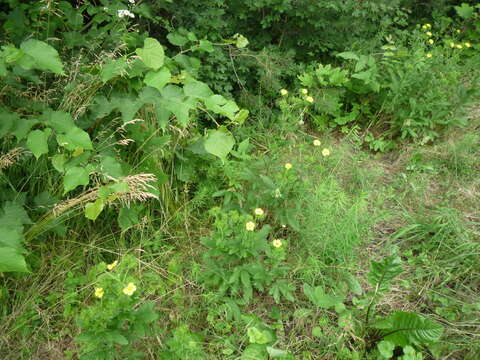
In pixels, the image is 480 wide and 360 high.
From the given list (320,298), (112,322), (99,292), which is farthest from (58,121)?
(320,298)

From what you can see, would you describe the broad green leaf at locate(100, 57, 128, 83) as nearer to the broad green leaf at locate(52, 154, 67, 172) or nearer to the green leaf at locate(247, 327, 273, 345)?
the broad green leaf at locate(52, 154, 67, 172)

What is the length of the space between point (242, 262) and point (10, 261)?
0.99 m

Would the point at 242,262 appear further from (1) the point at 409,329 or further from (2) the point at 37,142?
(2) the point at 37,142

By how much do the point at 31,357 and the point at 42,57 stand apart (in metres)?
1.26

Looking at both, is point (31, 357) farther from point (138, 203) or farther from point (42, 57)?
point (42, 57)

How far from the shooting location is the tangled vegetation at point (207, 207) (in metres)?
1.71

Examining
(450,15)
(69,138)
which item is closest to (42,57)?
(69,138)

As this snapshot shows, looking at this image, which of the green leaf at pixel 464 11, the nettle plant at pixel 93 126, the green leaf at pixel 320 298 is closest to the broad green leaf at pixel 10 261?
the nettle plant at pixel 93 126

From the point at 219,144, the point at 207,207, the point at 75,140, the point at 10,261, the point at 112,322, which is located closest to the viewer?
the point at 10,261

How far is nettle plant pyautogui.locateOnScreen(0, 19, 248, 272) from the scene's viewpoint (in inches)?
62.3

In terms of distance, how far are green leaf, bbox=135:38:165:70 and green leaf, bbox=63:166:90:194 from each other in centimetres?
55

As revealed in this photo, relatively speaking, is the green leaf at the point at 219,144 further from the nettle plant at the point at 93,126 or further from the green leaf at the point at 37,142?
the green leaf at the point at 37,142

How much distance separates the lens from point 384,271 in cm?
179

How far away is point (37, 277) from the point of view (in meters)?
1.88
